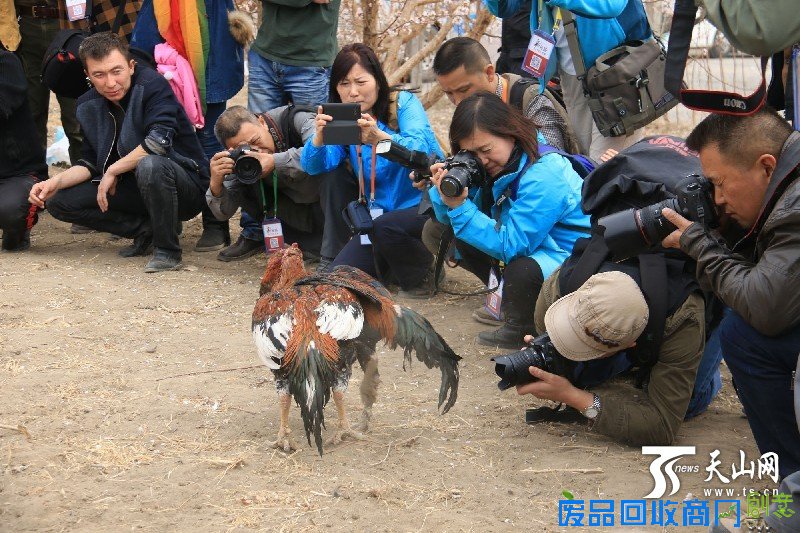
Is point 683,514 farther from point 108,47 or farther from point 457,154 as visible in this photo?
point 108,47

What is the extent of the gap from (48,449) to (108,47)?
337cm

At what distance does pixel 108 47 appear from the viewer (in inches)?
250

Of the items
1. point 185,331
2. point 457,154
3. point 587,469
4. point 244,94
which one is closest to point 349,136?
point 457,154

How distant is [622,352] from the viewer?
3850 millimetres

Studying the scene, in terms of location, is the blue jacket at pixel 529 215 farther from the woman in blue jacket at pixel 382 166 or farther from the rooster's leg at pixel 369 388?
the rooster's leg at pixel 369 388

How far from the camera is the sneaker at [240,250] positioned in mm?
6668

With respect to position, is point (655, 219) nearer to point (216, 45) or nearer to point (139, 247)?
point (139, 247)

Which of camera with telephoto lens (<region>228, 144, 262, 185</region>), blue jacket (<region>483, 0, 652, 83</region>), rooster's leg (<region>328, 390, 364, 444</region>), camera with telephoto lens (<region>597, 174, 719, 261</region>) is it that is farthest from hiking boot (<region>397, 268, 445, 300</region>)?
camera with telephoto lens (<region>597, 174, 719, 261</region>)

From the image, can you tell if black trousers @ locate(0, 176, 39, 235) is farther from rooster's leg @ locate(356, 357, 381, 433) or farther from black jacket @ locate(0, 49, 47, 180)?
rooster's leg @ locate(356, 357, 381, 433)

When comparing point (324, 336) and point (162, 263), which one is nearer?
point (324, 336)

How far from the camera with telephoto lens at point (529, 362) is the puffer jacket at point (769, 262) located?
68 centimetres

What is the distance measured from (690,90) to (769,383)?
3.40 ft

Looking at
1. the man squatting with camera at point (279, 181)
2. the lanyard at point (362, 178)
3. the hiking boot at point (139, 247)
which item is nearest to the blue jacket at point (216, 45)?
the man squatting with camera at point (279, 181)

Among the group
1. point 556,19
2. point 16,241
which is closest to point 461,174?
point 556,19
